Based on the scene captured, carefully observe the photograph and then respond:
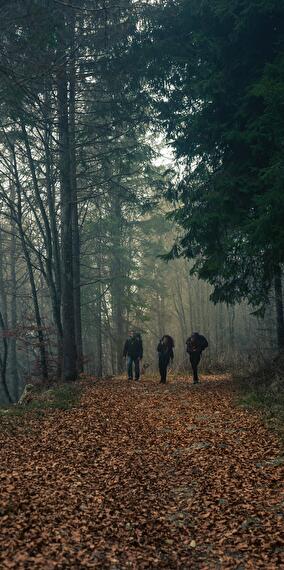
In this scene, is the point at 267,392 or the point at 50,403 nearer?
the point at 267,392

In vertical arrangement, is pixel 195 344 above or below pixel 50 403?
above

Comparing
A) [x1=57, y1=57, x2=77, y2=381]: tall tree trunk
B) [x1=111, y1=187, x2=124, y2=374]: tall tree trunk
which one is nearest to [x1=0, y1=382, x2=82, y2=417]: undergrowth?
[x1=57, y1=57, x2=77, y2=381]: tall tree trunk

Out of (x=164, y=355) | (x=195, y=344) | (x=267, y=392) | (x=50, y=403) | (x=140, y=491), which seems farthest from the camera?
(x=164, y=355)

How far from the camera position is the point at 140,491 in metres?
5.53

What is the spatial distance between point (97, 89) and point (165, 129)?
2806 mm

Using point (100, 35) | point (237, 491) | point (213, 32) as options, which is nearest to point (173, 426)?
point (237, 491)

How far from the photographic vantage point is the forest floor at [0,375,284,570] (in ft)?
13.2

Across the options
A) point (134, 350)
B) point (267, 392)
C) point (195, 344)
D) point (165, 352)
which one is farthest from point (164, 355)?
point (267, 392)

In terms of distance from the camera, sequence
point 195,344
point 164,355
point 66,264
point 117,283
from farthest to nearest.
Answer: point 117,283, point 164,355, point 195,344, point 66,264

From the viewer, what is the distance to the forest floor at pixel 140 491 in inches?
158

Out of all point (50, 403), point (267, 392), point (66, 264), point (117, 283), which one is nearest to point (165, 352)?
point (66, 264)

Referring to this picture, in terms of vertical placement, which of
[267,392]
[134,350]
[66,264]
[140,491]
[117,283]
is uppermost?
[117,283]

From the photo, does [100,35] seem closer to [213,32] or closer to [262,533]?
[213,32]

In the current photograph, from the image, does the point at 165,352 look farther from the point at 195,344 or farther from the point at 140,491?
the point at 140,491
